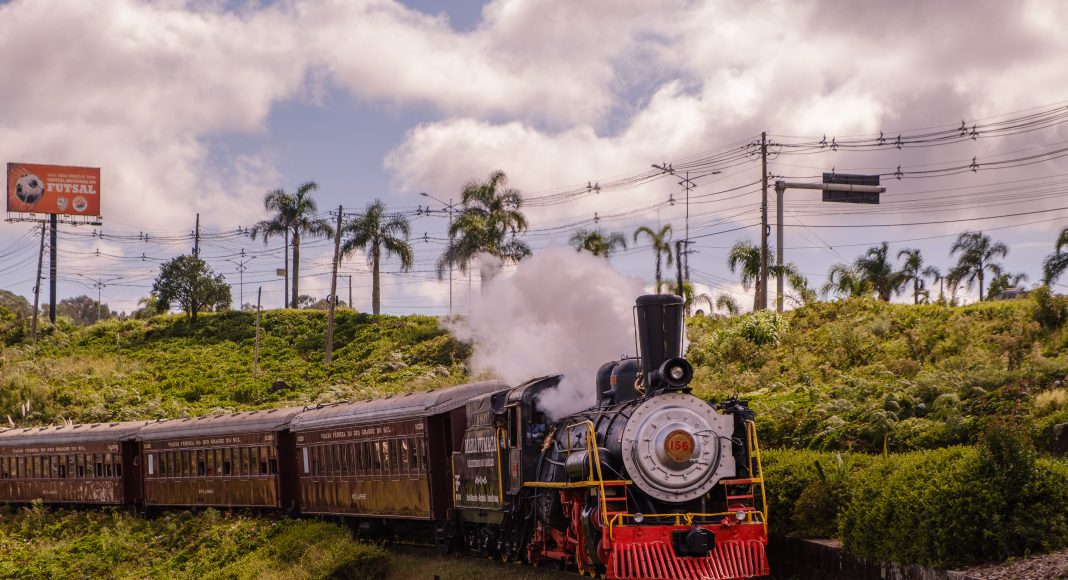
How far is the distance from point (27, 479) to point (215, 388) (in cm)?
2011

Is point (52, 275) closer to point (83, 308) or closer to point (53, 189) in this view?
point (53, 189)

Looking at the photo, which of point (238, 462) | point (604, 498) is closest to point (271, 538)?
point (238, 462)

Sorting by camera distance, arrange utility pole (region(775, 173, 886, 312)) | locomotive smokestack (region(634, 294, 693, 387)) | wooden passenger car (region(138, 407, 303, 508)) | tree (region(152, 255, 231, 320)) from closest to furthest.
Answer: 1. locomotive smokestack (region(634, 294, 693, 387))
2. wooden passenger car (region(138, 407, 303, 508))
3. utility pole (region(775, 173, 886, 312))
4. tree (region(152, 255, 231, 320))

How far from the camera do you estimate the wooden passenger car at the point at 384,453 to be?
20.6 meters

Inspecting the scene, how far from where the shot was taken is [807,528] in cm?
Answer: 1582

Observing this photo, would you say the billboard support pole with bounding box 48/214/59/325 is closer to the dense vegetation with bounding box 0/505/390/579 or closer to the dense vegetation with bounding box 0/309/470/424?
the dense vegetation with bounding box 0/309/470/424

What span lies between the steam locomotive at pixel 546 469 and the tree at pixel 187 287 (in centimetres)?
5064

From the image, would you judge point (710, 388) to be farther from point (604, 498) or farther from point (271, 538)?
point (604, 498)

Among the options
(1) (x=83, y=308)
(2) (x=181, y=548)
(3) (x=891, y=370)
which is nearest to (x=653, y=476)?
(3) (x=891, y=370)

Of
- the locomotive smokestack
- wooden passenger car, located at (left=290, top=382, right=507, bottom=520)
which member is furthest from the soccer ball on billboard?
the locomotive smokestack

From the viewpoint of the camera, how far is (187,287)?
254ft

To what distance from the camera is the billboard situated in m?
81.1

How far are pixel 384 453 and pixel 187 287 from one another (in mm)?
59045

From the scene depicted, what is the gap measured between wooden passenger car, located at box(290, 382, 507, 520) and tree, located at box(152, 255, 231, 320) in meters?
53.8
